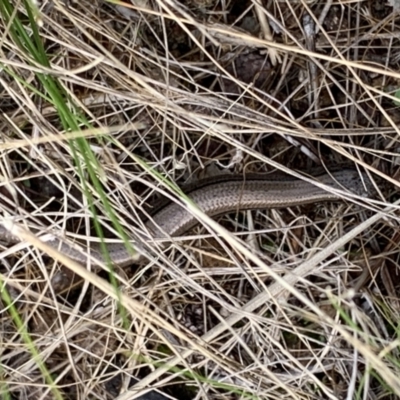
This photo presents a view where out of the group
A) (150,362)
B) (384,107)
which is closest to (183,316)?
(150,362)

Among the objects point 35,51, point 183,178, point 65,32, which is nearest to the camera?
point 35,51

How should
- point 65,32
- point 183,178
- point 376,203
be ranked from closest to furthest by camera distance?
point 65,32 → point 376,203 → point 183,178

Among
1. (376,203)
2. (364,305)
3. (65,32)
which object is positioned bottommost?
(364,305)

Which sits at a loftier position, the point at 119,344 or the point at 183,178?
the point at 183,178

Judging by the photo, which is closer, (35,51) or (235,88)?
(35,51)

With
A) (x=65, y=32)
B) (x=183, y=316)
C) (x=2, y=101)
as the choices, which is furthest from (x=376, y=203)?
(x=2, y=101)

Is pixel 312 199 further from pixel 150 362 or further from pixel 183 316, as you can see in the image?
pixel 150 362
